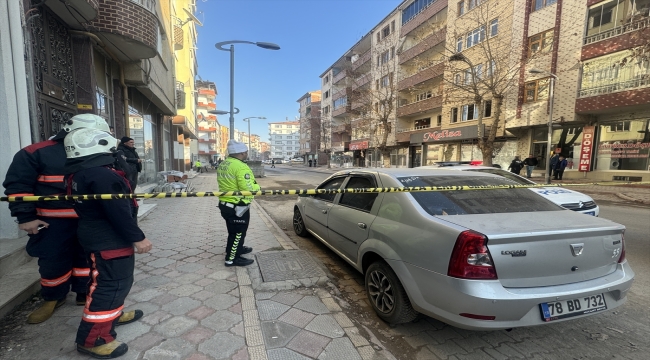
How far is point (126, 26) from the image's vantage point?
6039mm

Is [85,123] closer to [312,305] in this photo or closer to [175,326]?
[175,326]

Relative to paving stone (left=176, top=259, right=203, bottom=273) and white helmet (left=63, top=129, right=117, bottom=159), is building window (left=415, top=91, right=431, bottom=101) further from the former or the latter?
white helmet (left=63, top=129, right=117, bottom=159)

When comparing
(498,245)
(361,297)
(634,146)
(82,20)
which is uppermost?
(82,20)

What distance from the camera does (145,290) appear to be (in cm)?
312

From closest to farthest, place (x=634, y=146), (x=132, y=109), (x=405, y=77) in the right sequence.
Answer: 1. (x=132, y=109)
2. (x=634, y=146)
3. (x=405, y=77)

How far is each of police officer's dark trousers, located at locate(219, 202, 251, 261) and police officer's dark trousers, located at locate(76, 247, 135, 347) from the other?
1.59m

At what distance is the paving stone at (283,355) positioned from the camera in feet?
7.10

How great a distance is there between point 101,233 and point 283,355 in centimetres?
158

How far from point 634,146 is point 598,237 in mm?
18808

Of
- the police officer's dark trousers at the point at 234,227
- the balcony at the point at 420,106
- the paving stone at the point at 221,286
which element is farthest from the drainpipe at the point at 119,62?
the balcony at the point at 420,106

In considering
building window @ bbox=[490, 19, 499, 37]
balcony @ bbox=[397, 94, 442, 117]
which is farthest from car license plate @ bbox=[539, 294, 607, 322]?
balcony @ bbox=[397, 94, 442, 117]

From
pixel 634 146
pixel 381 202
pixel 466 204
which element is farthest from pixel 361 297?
pixel 634 146

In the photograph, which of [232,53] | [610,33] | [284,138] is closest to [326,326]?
[232,53]

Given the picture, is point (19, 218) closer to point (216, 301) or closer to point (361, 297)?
point (216, 301)
